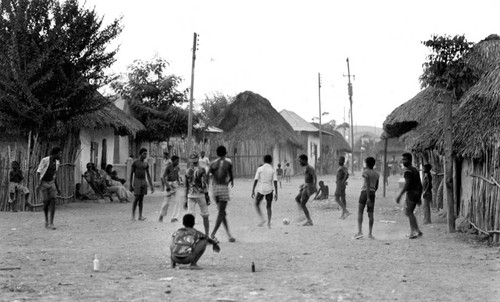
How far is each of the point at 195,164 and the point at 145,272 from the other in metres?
4.29

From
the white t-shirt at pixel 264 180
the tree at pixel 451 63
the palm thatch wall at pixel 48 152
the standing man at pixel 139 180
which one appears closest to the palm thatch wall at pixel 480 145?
the tree at pixel 451 63

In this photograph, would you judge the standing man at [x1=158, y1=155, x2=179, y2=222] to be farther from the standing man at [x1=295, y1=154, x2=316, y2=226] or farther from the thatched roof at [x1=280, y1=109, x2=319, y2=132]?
the thatched roof at [x1=280, y1=109, x2=319, y2=132]

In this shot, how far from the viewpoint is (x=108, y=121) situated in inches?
935

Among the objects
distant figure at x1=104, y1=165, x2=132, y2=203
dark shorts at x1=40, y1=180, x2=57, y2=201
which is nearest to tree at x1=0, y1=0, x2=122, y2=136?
distant figure at x1=104, y1=165, x2=132, y2=203

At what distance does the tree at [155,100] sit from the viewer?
31250 mm

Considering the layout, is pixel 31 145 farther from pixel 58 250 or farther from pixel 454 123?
pixel 454 123

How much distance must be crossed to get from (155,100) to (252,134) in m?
11.4

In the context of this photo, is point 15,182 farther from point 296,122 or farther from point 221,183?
point 296,122

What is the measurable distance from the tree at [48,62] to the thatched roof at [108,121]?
440 mm

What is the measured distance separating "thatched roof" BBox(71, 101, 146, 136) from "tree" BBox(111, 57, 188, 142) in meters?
2.99

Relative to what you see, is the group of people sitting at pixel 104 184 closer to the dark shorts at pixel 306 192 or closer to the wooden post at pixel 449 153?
the dark shorts at pixel 306 192

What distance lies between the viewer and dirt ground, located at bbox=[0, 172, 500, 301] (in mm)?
7414

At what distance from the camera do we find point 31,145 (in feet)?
64.3

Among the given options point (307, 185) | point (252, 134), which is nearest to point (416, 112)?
point (307, 185)
